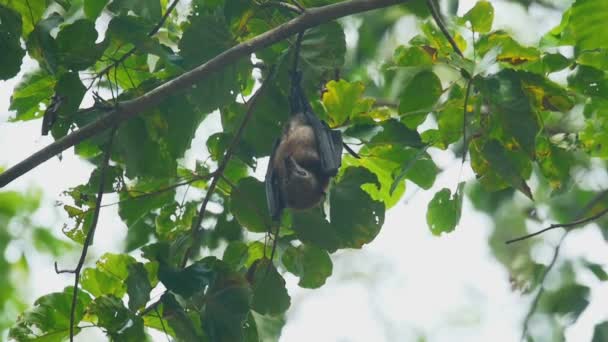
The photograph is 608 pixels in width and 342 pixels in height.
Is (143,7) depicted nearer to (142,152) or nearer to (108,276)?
(142,152)

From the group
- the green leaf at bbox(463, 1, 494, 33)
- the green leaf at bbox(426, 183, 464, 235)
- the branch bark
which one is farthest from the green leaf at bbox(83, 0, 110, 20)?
the green leaf at bbox(426, 183, 464, 235)

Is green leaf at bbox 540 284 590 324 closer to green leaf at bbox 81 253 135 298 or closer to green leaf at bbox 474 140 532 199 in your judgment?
green leaf at bbox 474 140 532 199

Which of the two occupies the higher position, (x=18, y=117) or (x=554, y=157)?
(x=18, y=117)

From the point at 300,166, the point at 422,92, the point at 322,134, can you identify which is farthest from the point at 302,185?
the point at 422,92

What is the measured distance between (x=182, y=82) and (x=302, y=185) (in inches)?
65.6

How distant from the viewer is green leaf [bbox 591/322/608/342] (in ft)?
17.1

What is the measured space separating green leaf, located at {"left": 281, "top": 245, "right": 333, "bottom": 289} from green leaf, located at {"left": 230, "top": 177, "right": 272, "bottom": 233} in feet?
0.71

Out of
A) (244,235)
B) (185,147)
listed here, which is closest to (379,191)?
(244,235)

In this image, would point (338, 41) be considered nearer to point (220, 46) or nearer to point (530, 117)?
point (220, 46)

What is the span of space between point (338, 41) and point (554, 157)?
4.45 feet

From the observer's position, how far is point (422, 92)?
175 inches

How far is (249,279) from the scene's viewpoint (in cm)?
434

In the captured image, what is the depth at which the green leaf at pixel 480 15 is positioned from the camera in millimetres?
4340

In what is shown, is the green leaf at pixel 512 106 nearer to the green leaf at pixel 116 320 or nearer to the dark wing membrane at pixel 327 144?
the dark wing membrane at pixel 327 144
